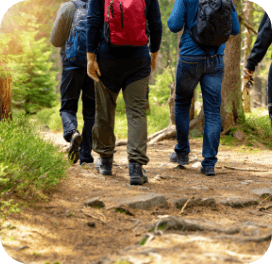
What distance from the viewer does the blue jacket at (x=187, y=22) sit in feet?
13.2

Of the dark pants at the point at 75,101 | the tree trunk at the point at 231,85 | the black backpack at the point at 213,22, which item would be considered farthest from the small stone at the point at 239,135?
the dark pants at the point at 75,101

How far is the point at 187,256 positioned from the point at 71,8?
3614mm

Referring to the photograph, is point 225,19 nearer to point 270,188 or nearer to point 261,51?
point 261,51

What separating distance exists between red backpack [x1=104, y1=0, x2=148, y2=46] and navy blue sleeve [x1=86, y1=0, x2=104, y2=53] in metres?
0.20

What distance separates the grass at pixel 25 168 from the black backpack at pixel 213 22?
2.28 meters

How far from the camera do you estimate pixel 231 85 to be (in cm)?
722

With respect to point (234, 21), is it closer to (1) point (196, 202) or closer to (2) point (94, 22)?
(2) point (94, 22)

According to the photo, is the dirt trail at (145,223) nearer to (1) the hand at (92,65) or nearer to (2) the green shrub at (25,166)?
(2) the green shrub at (25,166)

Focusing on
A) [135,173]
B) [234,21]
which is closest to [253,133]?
[234,21]

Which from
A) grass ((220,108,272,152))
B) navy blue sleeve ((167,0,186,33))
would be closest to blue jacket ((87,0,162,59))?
navy blue sleeve ((167,0,186,33))

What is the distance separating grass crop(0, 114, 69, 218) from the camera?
2584 millimetres

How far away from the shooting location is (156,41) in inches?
Result: 146

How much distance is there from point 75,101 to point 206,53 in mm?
1950

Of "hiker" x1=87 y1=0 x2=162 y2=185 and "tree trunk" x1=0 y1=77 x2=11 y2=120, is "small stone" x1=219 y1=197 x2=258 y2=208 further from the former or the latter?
"tree trunk" x1=0 y1=77 x2=11 y2=120
